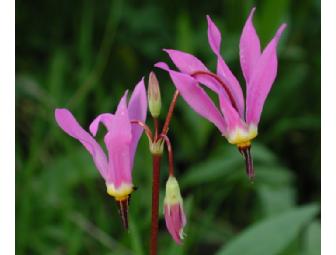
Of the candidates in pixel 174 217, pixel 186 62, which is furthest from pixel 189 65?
pixel 174 217

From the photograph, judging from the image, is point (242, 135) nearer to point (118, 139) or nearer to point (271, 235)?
point (118, 139)

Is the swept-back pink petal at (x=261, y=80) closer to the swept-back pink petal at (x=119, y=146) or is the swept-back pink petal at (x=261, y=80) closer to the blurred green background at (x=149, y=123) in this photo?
the swept-back pink petal at (x=119, y=146)

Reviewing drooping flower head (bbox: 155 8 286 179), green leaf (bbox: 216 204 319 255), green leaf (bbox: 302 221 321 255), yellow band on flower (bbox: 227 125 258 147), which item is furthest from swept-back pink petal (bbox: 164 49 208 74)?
green leaf (bbox: 302 221 321 255)

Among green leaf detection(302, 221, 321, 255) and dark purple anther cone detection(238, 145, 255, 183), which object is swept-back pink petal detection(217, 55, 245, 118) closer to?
dark purple anther cone detection(238, 145, 255, 183)

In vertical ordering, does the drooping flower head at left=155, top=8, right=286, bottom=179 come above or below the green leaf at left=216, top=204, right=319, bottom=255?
above

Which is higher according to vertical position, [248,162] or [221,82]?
[221,82]

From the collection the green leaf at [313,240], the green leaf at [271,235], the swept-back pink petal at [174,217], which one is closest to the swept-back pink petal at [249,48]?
the swept-back pink petal at [174,217]

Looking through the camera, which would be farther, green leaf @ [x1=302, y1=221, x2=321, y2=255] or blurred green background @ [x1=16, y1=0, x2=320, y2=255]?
blurred green background @ [x1=16, y1=0, x2=320, y2=255]
